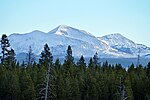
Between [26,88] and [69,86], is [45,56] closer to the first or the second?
[69,86]

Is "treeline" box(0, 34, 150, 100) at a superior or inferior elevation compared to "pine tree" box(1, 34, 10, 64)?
inferior

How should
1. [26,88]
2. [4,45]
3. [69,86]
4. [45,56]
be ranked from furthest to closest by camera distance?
[45,56]
[4,45]
[69,86]
[26,88]

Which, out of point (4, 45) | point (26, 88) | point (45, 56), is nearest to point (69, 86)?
point (26, 88)

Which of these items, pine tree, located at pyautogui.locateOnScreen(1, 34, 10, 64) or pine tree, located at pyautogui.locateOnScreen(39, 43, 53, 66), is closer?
pine tree, located at pyautogui.locateOnScreen(1, 34, 10, 64)

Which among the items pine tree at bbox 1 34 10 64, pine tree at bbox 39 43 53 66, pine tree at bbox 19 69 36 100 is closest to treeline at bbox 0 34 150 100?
pine tree at bbox 19 69 36 100

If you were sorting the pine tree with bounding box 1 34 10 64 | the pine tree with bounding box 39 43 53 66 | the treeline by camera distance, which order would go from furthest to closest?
the pine tree with bounding box 39 43 53 66 → the pine tree with bounding box 1 34 10 64 → the treeline

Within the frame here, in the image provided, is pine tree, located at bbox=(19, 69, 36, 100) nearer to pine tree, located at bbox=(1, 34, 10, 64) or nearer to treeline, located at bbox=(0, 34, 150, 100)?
treeline, located at bbox=(0, 34, 150, 100)

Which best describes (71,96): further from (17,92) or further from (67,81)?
(17,92)

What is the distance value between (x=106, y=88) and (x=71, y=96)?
607 centimetres

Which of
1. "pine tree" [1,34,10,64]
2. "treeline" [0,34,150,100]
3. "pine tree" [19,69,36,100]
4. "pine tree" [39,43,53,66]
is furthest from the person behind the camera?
"pine tree" [39,43,53,66]

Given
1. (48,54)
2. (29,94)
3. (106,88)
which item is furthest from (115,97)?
(48,54)

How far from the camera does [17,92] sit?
5831 cm

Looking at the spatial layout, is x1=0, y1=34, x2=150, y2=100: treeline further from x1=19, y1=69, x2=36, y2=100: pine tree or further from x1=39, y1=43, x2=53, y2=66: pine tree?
x1=39, y1=43, x2=53, y2=66: pine tree

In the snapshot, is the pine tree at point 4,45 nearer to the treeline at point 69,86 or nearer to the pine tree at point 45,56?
the treeline at point 69,86
